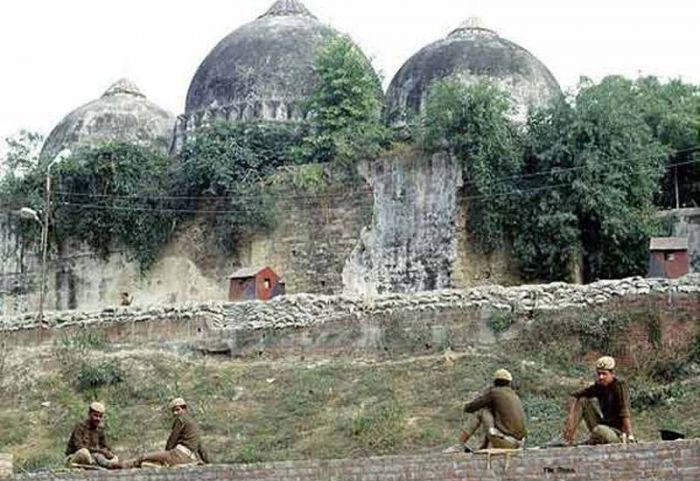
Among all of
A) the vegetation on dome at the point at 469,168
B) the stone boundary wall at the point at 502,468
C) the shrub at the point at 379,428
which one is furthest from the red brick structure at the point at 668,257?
the stone boundary wall at the point at 502,468

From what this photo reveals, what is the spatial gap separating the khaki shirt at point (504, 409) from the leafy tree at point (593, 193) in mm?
15706

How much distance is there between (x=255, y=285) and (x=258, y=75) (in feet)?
22.8

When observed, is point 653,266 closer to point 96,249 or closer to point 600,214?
point 600,214

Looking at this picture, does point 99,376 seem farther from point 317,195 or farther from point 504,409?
point 504,409

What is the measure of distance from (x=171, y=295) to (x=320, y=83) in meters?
6.25

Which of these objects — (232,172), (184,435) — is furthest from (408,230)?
(184,435)

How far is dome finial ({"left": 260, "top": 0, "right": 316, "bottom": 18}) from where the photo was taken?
37.2 m

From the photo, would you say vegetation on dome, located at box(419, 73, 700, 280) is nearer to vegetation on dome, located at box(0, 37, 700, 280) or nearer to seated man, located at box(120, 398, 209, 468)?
vegetation on dome, located at box(0, 37, 700, 280)

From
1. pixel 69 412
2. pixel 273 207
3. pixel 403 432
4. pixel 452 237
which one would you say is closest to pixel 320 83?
pixel 273 207

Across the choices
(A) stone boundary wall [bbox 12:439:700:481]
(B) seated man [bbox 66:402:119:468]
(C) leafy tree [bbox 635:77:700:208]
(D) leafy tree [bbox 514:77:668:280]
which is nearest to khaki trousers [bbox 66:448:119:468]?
(B) seated man [bbox 66:402:119:468]

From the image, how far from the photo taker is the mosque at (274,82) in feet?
105

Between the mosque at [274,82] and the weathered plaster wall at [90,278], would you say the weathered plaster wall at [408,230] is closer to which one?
the mosque at [274,82]

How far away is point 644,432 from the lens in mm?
17906

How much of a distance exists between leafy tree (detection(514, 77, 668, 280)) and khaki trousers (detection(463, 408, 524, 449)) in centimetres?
1574
